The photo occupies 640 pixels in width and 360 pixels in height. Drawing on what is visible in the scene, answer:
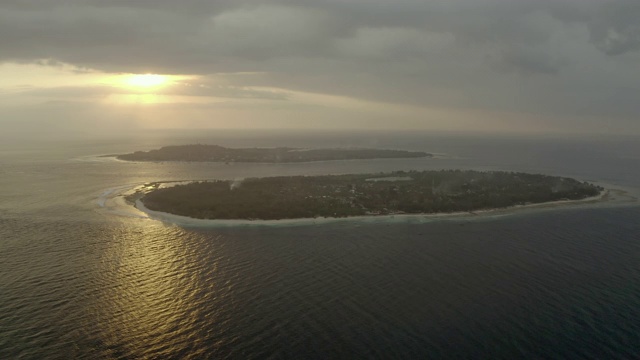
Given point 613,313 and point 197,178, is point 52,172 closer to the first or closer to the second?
point 197,178

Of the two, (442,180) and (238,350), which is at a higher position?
(442,180)

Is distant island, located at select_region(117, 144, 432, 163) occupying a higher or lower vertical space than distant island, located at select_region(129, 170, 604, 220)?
higher

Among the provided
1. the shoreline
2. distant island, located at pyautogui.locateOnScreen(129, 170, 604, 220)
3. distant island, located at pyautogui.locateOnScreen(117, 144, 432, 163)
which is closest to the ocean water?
the shoreline

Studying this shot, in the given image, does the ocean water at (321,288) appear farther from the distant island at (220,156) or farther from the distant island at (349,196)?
the distant island at (220,156)

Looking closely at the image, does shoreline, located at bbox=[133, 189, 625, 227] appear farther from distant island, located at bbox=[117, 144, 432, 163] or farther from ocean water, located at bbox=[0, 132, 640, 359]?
distant island, located at bbox=[117, 144, 432, 163]

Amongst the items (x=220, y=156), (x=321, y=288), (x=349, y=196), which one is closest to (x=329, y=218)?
(x=349, y=196)

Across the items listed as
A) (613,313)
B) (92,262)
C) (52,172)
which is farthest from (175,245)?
(52,172)

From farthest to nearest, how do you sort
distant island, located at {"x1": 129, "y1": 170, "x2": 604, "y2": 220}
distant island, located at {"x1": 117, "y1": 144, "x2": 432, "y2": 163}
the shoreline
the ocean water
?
distant island, located at {"x1": 117, "y1": 144, "x2": 432, "y2": 163}
distant island, located at {"x1": 129, "y1": 170, "x2": 604, "y2": 220}
the shoreline
the ocean water
